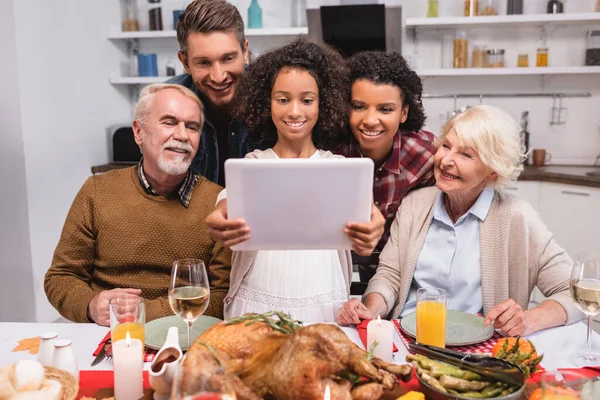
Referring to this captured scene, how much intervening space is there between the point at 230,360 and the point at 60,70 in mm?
3208

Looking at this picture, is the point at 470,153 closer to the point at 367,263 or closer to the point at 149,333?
the point at 367,263

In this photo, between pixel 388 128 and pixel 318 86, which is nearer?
pixel 318 86

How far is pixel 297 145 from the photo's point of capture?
1.89m

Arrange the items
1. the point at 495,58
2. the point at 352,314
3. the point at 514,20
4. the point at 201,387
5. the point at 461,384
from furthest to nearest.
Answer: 1. the point at 495,58
2. the point at 514,20
3. the point at 352,314
4. the point at 461,384
5. the point at 201,387

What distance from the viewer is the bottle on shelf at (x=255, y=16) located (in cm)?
430

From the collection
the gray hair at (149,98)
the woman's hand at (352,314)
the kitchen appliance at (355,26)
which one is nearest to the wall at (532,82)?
the kitchen appliance at (355,26)

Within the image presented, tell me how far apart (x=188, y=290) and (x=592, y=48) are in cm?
399

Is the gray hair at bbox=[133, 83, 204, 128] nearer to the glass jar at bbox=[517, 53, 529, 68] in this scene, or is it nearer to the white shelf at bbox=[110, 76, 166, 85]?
the white shelf at bbox=[110, 76, 166, 85]

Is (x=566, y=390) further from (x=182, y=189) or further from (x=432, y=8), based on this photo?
(x=432, y=8)

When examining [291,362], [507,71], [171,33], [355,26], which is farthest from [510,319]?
[171,33]

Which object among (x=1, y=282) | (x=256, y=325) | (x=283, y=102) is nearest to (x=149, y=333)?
(x=256, y=325)

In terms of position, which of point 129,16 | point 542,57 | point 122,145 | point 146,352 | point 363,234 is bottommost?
point 146,352

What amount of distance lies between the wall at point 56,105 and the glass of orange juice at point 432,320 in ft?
9.00

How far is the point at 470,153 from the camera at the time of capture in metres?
1.83
